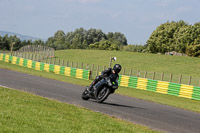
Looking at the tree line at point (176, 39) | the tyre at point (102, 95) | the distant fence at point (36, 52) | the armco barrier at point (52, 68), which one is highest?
the tree line at point (176, 39)

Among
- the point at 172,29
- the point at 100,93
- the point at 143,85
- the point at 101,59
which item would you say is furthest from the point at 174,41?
the point at 100,93

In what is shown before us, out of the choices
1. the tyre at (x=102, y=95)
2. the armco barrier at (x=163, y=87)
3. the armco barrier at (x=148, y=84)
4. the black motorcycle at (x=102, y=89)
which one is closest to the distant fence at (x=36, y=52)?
the armco barrier at (x=148, y=84)

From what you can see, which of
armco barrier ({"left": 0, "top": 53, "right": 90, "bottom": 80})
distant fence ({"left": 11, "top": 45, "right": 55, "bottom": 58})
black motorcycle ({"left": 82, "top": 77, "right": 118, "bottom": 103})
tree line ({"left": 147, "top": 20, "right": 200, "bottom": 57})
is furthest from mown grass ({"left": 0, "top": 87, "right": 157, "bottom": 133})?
tree line ({"left": 147, "top": 20, "right": 200, "bottom": 57})

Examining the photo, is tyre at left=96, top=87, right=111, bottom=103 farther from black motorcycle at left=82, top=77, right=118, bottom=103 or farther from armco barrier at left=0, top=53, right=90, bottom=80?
armco barrier at left=0, top=53, right=90, bottom=80

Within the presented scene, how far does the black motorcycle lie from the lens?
45.3 feet

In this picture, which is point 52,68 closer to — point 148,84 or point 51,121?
point 148,84

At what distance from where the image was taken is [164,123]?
1084 centimetres

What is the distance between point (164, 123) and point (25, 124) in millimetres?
4950

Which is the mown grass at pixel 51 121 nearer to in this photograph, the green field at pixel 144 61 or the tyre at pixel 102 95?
the tyre at pixel 102 95

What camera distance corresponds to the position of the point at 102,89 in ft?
46.9

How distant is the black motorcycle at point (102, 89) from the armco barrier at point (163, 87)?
12.4 meters

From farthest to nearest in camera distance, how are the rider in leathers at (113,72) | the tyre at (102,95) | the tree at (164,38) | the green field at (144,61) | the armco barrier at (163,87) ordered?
1. the tree at (164,38)
2. the green field at (144,61)
3. the armco barrier at (163,87)
4. the tyre at (102,95)
5. the rider in leathers at (113,72)

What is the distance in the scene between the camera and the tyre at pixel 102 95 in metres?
14.1

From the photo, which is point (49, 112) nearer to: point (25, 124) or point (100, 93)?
point (25, 124)
